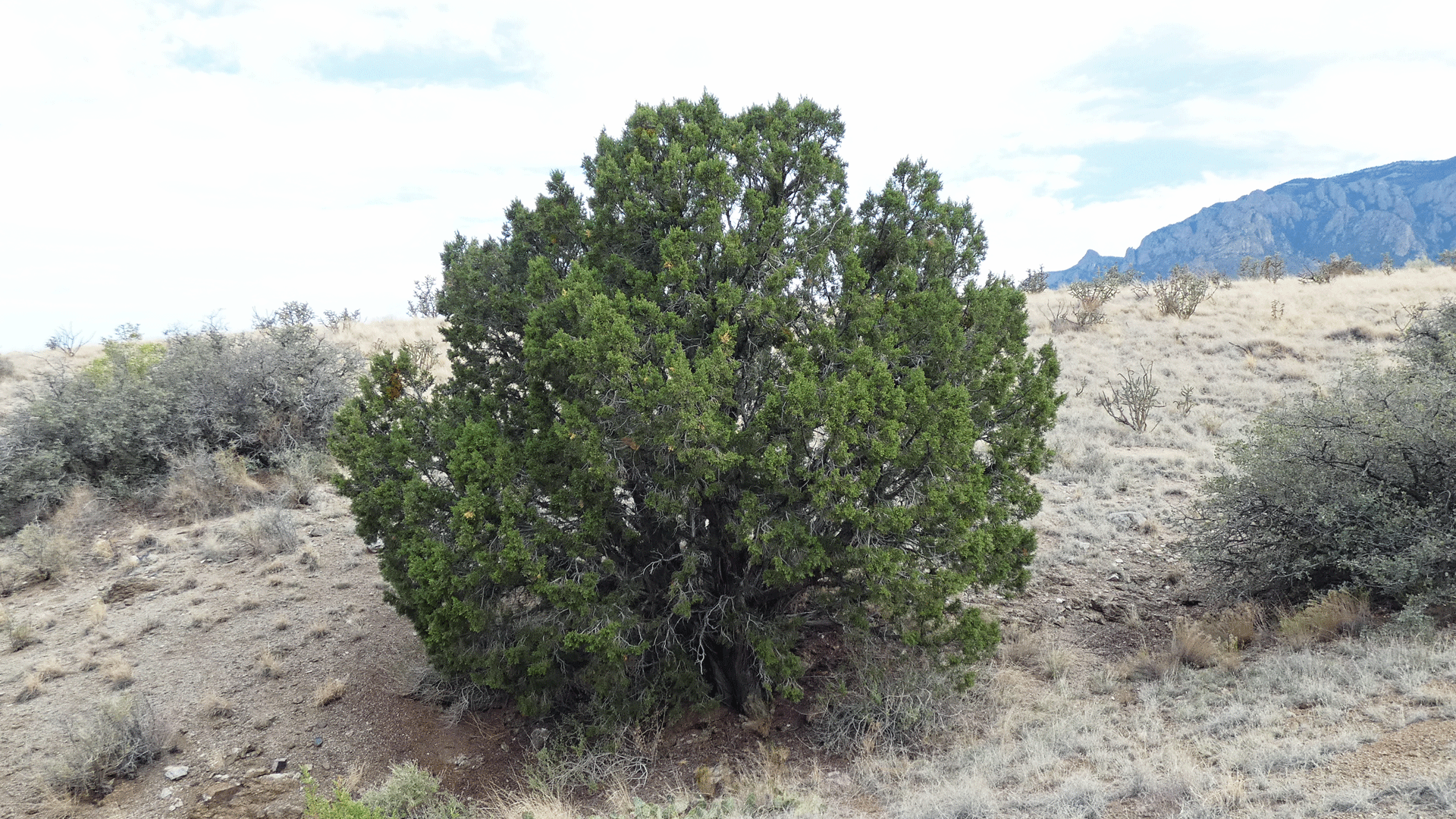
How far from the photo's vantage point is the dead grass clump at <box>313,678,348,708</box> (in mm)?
7312

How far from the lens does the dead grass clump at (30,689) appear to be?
7.50 m

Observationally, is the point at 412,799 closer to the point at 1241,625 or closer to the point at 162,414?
the point at 1241,625

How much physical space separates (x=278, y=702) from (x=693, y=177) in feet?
20.6

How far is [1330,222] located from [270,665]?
156 metres

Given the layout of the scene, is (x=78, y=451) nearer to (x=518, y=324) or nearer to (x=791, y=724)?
(x=518, y=324)

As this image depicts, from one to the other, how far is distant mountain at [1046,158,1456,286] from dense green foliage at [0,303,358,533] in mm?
108439

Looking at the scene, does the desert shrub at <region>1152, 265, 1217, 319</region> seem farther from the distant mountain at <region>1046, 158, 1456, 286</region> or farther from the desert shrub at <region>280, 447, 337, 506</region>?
the distant mountain at <region>1046, 158, 1456, 286</region>

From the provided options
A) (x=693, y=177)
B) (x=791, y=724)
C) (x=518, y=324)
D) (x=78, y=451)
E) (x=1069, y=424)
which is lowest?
(x=791, y=724)

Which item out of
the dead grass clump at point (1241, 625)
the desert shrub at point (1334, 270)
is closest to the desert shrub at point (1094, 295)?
the desert shrub at point (1334, 270)

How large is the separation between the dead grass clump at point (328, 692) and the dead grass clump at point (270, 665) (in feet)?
1.97

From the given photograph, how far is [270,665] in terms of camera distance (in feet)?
25.6

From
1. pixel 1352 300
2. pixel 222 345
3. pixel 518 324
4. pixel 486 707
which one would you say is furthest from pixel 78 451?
pixel 1352 300

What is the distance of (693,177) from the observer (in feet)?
18.7

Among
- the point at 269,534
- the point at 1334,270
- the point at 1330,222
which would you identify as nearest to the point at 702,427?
the point at 269,534
